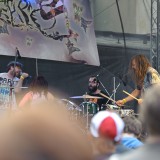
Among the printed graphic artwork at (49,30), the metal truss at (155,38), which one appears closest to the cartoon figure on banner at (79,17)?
the printed graphic artwork at (49,30)

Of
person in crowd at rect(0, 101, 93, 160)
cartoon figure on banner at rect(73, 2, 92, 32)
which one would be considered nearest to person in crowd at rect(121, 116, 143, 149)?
person in crowd at rect(0, 101, 93, 160)

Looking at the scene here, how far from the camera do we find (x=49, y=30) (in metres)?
8.66

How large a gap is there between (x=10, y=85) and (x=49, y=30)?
1.81m

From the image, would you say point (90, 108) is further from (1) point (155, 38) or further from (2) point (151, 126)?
(2) point (151, 126)

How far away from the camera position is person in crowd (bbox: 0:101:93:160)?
3.67 feet

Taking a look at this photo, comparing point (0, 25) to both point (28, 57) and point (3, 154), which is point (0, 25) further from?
point (3, 154)

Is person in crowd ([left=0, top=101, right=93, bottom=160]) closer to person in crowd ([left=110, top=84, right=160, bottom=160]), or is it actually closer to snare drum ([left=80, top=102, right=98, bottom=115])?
person in crowd ([left=110, top=84, right=160, bottom=160])

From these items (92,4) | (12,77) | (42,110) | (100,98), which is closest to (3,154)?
(42,110)

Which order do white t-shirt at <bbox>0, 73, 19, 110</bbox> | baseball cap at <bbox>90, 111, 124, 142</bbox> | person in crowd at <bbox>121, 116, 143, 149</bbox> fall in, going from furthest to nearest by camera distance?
white t-shirt at <bbox>0, 73, 19, 110</bbox>
person in crowd at <bbox>121, 116, 143, 149</bbox>
baseball cap at <bbox>90, 111, 124, 142</bbox>

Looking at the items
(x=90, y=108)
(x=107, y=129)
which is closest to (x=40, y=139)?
(x=107, y=129)

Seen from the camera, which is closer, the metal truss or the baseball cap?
the baseball cap

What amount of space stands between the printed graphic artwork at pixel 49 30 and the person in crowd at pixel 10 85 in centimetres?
73

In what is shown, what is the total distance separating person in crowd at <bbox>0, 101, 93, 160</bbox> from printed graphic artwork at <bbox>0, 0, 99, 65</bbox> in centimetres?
697

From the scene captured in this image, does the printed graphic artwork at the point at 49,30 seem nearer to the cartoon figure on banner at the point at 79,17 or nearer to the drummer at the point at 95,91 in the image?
the cartoon figure on banner at the point at 79,17
